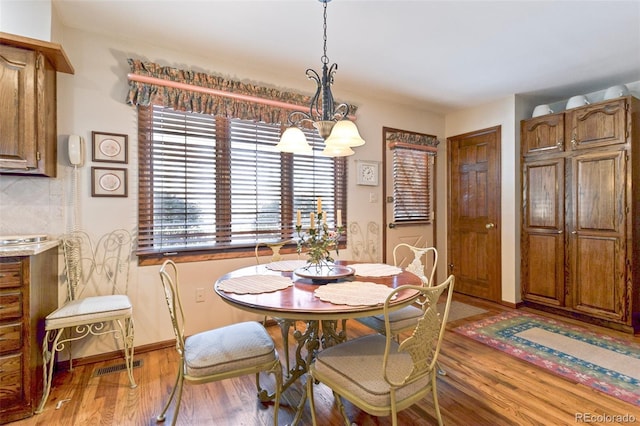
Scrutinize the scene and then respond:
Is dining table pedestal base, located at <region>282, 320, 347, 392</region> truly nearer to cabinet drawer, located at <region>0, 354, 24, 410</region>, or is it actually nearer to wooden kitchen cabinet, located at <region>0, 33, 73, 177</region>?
cabinet drawer, located at <region>0, 354, 24, 410</region>

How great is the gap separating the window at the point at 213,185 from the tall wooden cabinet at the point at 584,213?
2.57 m

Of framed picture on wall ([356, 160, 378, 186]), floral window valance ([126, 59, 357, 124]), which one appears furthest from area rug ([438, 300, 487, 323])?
floral window valance ([126, 59, 357, 124])

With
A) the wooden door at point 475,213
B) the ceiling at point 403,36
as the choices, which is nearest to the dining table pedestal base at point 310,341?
the ceiling at point 403,36

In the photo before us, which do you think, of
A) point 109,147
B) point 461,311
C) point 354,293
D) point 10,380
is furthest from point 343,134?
point 461,311

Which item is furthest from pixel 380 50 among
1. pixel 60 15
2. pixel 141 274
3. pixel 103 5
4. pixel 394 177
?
pixel 141 274

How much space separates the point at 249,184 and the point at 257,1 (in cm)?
148

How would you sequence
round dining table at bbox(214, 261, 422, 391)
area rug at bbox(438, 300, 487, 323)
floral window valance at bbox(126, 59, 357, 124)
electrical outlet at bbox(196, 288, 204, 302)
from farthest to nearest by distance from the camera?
1. area rug at bbox(438, 300, 487, 323)
2. electrical outlet at bbox(196, 288, 204, 302)
3. floral window valance at bbox(126, 59, 357, 124)
4. round dining table at bbox(214, 261, 422, 391)

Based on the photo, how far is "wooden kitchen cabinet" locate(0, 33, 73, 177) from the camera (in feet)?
6.26

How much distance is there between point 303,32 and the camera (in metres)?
2.40

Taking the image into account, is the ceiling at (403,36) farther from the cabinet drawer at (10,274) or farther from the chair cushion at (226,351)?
the chair cushion at (226,351)

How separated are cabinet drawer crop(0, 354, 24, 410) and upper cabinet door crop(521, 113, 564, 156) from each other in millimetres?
4808

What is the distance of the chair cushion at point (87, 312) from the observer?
1.91 metres

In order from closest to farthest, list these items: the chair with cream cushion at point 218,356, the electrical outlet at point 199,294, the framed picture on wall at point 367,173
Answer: the chair with cream cushion at point 218,356 → the electrical outlet at point 199,294 → the framed picture on wall at point 367,173

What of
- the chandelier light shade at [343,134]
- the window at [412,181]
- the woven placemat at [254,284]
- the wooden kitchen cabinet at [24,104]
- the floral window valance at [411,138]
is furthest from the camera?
the window at [412,181]
